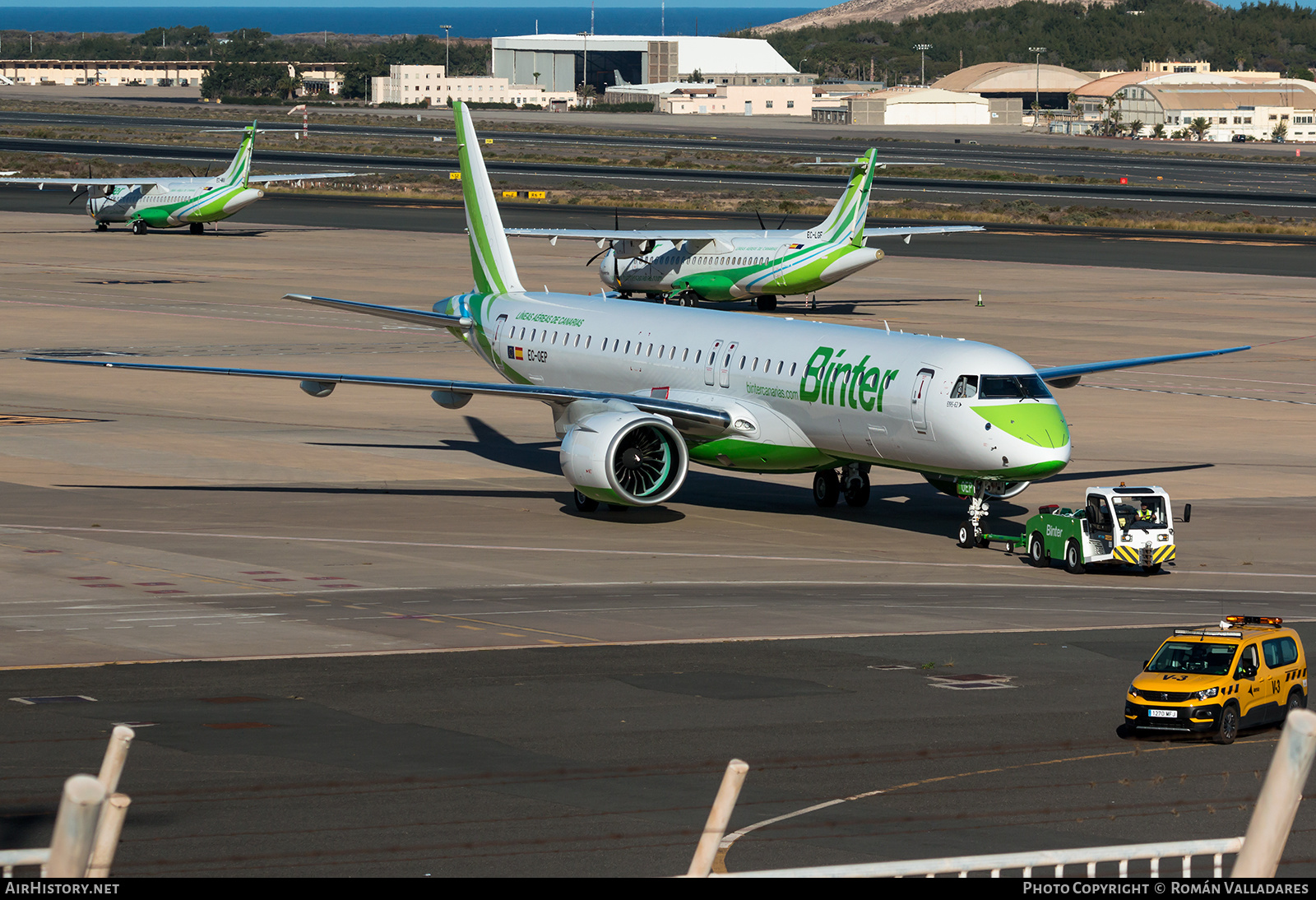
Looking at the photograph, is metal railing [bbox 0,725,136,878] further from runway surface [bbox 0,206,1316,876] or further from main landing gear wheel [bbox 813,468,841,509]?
main landing gear wheel [bbox 813,468,841,509]

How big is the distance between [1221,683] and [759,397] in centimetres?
1967

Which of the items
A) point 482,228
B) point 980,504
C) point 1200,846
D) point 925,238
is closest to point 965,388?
point 980,504

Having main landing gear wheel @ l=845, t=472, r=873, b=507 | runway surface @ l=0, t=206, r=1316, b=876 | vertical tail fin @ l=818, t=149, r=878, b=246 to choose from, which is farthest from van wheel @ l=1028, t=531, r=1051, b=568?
vertical tail fin @ l=818, t=149, r=878, b=246

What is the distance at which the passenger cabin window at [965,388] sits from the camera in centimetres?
3684

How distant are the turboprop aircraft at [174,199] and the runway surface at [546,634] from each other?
52005 mm

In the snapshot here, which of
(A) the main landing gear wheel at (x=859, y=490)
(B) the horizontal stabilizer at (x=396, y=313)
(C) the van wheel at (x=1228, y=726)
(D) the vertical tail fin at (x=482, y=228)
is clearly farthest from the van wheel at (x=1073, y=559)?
(D) the vertical tail fin at (x=482, y=228)

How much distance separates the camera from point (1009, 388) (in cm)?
3697

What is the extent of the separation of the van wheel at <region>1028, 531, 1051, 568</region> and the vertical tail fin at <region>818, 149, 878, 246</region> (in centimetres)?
4388

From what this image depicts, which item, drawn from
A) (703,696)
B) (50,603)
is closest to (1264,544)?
(703,696)

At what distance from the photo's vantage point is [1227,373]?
6944cm

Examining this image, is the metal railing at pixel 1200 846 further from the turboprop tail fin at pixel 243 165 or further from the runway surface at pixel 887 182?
the runway surface at pixel 887 182

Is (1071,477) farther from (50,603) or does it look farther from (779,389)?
(50,603)

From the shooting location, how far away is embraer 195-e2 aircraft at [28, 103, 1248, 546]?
37.0 metres

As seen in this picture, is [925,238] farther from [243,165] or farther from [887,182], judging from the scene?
[243,165]
